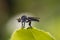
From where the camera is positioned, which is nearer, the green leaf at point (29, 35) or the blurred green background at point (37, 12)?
the green leaf at point (29, 35)

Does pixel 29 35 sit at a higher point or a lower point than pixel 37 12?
lower

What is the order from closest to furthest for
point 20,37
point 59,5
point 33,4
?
point 20,37 → point 59,5 → point 33,4

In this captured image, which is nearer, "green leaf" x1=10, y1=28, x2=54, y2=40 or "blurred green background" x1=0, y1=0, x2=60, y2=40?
"green leaf" x1=10, y1=28, x2=54, y2=40

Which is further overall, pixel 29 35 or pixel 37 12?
pixel 37 12

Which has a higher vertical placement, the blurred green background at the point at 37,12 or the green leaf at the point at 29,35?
the blurred green background at the point at 37,12

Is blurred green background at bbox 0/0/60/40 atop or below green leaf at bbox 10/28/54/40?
atop

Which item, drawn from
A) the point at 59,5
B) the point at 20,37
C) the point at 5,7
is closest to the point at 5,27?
the point at 5,7

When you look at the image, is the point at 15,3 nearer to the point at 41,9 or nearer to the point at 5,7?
the point at 5,7

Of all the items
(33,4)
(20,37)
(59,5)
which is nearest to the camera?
(20,37)
